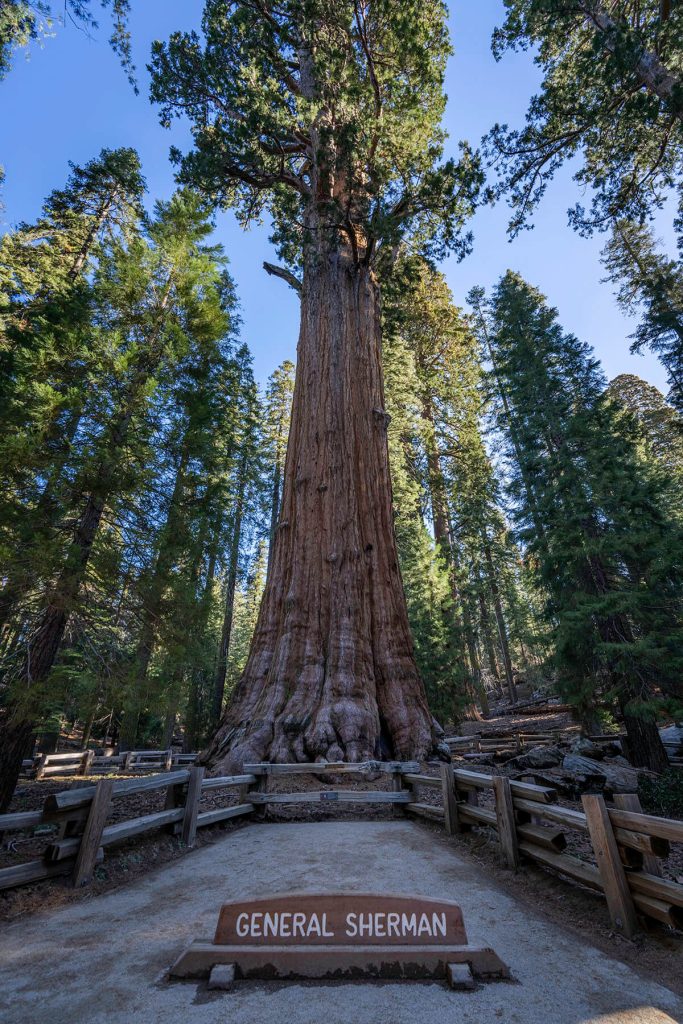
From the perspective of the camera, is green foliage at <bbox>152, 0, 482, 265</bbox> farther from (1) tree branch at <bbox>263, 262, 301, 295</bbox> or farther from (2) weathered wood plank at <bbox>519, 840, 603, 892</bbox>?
(2) weathered wood plank at <bbox>519, 840, 603, 892</bbox>

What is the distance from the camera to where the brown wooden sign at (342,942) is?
89.8 inches

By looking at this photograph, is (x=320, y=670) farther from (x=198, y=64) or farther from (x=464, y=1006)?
(x=198, y=64)

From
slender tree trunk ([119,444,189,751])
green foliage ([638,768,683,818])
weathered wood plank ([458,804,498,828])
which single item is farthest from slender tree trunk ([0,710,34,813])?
green foliage ([638,768,683,818])

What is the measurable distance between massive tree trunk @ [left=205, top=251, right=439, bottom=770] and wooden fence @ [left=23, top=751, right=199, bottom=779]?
7.66 metres

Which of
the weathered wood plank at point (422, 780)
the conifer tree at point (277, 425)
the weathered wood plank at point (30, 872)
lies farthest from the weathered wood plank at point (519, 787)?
the conifer tree at point (277, 425)

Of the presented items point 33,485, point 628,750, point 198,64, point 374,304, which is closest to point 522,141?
point 374,304

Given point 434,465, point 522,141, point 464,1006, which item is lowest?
point 464,1006

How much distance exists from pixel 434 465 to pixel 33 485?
2027 cm

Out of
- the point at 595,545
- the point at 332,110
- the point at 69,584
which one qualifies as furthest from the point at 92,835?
the point at 332,110

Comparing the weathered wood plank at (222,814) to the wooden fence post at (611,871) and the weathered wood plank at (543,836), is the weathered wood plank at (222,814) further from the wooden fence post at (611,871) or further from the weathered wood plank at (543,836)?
the wooden fence post at (611,871)

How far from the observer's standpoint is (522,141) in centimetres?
1248

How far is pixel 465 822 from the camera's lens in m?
5.33

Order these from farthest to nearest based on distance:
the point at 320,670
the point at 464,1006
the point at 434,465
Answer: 1. the point at 434,465
2. the point at 320,670
3. the point at 464,1006

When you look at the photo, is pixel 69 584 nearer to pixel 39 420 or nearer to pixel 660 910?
pixel 39 420
